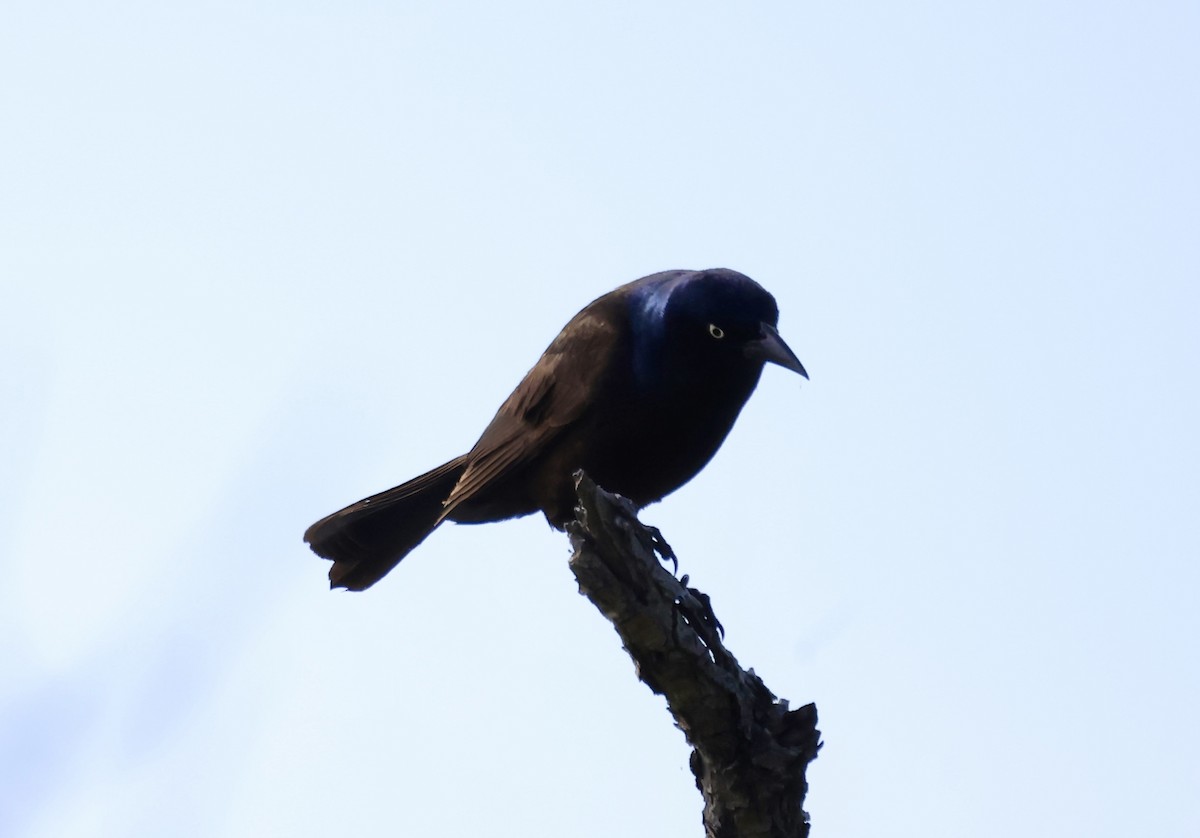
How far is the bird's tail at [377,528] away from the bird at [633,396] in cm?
28

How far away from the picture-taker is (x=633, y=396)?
5625 mm

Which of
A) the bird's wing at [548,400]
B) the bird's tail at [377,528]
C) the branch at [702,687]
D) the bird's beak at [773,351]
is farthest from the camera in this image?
the bird's tail at [377,528]

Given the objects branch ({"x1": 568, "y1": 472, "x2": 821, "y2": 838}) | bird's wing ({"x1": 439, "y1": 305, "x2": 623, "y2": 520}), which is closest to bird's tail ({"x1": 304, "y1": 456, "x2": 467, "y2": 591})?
bird's wing ({"x1": 439, "y1": 305, "x2": 623, "y2": 520})

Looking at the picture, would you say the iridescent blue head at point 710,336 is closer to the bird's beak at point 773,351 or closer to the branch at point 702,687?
the bird's beak at point 773,351

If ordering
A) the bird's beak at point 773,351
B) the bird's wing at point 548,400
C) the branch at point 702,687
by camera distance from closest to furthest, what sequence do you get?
the branch at point 702,687
the bird's beak at point 773,351
the bird's wing at point 548,400

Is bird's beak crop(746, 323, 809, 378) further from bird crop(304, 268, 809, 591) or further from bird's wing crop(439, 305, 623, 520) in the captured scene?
bird's wing crop(439, 305, 623, 520)

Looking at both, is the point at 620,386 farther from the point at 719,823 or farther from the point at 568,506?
the point at 719,823

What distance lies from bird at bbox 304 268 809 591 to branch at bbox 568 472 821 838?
1.25m

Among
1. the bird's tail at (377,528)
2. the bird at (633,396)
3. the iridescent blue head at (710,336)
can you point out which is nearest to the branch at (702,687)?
the bird at (633,396)

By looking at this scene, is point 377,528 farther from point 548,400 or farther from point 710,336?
point 710,336

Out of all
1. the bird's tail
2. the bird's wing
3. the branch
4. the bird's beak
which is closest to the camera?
the branch

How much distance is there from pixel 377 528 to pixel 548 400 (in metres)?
1.01

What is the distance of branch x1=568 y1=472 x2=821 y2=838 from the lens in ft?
13.5

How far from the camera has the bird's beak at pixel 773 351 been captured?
561 cm
